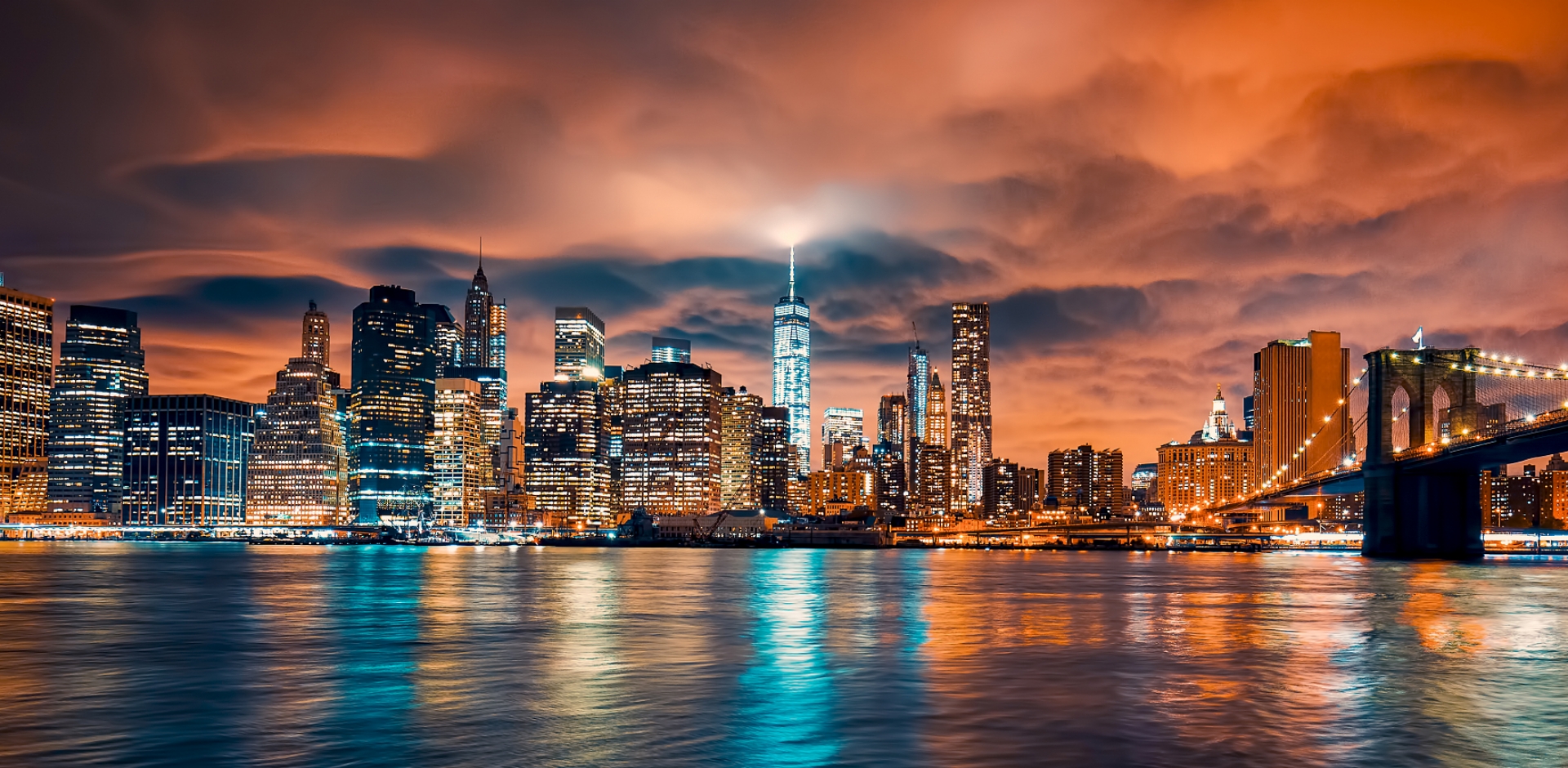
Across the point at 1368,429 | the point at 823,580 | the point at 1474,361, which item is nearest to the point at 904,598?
the point at 823,580

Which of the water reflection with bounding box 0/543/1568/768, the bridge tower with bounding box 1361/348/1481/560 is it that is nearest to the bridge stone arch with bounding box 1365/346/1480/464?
the bridge tower with bounding box 1361/348/1481/560

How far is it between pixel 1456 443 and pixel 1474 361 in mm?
21798

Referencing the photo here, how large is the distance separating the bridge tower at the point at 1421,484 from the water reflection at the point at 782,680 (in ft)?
149

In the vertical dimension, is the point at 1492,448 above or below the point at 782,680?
above

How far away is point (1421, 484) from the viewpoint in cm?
11688

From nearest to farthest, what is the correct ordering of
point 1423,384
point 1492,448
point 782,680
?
1. point 782,680
2. point 1492,448
3. point 1423,384

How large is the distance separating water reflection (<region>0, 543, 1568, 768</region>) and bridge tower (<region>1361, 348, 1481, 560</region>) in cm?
4535

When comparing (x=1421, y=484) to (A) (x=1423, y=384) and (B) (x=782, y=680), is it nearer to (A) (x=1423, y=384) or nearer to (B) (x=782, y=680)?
(A) (x=1423, y=384)

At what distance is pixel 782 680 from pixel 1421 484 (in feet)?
325

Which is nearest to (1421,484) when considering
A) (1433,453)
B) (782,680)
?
(1433,453)

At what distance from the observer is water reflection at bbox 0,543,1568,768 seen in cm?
2506

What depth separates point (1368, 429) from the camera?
122 metres

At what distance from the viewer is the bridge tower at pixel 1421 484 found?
116 metres

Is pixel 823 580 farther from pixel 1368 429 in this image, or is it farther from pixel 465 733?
pixel 465 733
